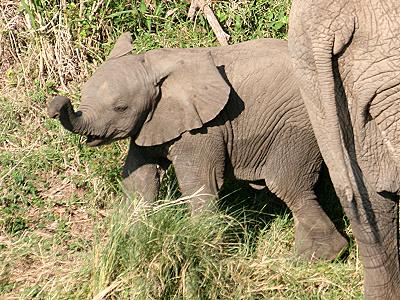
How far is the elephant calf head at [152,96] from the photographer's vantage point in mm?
5883

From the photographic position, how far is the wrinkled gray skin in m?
4.07

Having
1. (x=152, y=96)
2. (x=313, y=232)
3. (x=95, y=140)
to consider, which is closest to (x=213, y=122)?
(x=152, y=96)

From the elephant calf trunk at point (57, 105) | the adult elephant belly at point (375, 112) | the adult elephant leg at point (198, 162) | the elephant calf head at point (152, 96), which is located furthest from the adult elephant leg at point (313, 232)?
the adult elephant belly at point (375, 112)

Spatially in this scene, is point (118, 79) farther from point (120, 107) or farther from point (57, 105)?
point (57, 105)

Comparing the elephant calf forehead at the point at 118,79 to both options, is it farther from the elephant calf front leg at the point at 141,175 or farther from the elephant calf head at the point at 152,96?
the elephant calf front leg at the point at 141,175

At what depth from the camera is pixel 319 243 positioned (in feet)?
20.2

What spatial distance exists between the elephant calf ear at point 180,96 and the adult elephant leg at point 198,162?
0.28ft

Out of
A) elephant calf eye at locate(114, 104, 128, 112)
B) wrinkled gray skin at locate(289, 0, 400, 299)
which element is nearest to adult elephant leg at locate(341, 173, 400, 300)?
wrinkled gray skin at locate(289, 0, 400, 299)

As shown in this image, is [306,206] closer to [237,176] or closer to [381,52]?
[237,176]

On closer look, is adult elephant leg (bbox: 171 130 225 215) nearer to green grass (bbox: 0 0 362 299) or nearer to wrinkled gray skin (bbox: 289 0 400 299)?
green grass (bbox: 0 0 362 299)

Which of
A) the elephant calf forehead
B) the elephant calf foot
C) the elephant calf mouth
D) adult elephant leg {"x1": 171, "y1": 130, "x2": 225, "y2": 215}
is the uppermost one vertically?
the elephant calf forehead

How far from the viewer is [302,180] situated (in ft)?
20.3

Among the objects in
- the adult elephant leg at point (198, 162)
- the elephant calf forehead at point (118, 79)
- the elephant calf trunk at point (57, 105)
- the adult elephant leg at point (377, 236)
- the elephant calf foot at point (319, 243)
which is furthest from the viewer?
the elephant calf foot at point (319, 243)

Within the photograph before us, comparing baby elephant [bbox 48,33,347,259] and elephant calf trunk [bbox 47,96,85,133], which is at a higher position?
elephant calf trunk [bbox 47,96,85,133]
